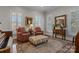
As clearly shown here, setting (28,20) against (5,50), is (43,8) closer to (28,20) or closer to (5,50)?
(28,20)

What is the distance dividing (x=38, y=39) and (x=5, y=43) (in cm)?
70

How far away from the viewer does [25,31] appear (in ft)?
6.18

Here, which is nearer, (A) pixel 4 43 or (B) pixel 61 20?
(A) pixel 4 43

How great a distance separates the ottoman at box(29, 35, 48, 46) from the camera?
1.87 meters

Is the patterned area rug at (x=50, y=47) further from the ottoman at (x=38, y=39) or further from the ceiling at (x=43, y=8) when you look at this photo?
the ceiling at (x=43, y=8)

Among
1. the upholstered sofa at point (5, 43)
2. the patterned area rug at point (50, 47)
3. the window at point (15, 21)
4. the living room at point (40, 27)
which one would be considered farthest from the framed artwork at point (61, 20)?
the upholstered sofa at point (5, 43)

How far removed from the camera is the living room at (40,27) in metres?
1.73

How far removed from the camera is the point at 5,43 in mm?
1703

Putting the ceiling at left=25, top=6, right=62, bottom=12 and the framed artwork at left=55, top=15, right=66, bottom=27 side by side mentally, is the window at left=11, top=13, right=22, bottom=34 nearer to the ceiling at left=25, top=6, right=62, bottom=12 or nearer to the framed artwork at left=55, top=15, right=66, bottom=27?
the ceiling at left=25, top=6, right=62, bottom=12

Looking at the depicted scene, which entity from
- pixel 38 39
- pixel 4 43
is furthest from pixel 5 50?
pixel 38 39

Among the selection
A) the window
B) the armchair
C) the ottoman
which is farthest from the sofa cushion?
the armchair
